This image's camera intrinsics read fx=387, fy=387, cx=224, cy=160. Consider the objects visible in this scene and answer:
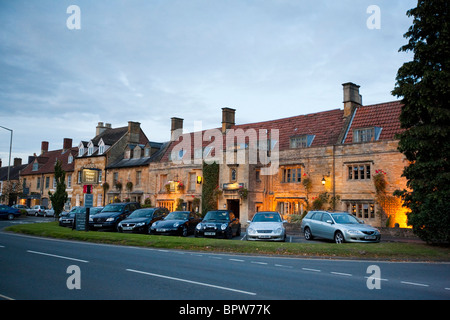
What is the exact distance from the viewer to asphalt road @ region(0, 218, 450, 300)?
7.64 m

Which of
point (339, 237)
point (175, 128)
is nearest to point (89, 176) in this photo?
point (339, 237)

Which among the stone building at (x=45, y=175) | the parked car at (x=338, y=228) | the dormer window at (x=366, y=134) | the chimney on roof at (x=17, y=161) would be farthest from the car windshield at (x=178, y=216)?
the chimney on roof at (x=17, y=161)

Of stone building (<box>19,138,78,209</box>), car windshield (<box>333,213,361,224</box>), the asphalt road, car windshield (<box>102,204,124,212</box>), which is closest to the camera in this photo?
the asphalt road

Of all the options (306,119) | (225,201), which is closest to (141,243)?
(225,201)

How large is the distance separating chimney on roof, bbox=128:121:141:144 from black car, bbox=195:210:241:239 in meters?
32.7

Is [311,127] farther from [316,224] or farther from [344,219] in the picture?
[344,219]

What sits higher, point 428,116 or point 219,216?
point 428,116

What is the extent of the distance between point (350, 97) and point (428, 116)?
1526 centimetres

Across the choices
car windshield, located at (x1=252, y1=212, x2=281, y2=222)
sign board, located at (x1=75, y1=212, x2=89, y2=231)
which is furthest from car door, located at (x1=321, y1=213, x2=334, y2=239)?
sign board, located at (x1=75, y1=212, x2=89, y2=231)

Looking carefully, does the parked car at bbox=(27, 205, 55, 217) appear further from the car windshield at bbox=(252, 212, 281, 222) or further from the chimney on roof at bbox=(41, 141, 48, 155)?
the car windshield at bbox=(252, 212, 281, 222)

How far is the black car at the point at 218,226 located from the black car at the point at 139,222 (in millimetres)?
3759

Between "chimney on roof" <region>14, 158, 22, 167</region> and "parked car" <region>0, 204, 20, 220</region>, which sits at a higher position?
"chimney on roof" <region>14, 158, 22, 167</region>

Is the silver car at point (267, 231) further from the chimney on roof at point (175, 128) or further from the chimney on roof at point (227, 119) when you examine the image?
the chimney on roof at point (175, 128)

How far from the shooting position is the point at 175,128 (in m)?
47.6
